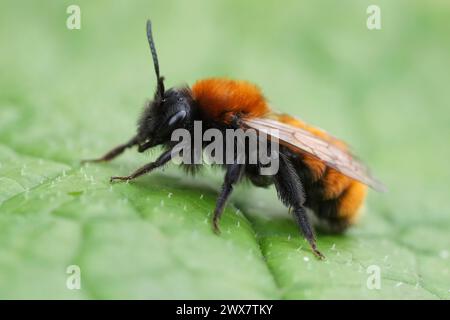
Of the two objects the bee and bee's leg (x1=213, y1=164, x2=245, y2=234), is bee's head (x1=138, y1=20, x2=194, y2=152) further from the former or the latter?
bee's leg (x1=213, y1=164, x2=245, y2=234)

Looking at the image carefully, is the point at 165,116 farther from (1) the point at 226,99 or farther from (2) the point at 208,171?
(2) the point at 208,171

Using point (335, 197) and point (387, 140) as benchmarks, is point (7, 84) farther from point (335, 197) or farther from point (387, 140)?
point (387, 140)

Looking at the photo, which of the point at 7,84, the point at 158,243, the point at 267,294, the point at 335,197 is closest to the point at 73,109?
the point at 7,84

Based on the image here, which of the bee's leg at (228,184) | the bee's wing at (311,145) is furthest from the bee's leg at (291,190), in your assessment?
the bee's leg at (228,184)

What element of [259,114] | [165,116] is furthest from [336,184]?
[165,116]

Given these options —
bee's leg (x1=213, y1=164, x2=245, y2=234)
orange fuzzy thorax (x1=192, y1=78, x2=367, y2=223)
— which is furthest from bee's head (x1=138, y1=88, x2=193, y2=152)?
bee's leg (x1=213, y1=164, x2=245, y2=234)
